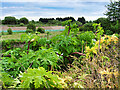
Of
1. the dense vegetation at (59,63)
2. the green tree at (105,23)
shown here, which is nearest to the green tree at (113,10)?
the green tree at (105,23)

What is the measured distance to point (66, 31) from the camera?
3.05 m

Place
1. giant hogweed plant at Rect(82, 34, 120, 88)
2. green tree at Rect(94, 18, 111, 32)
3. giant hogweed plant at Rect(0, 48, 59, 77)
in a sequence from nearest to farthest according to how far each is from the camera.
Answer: giant hogweed plant at Rect(82, 34, 120, 88)
giant hogweed plant at Rect(0, 48, 59, 77)
green tree at Rect(94, 18, 111, 32)

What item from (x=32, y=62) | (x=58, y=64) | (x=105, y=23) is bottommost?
(x=58, y=64)

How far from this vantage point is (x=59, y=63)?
2609 millimetres

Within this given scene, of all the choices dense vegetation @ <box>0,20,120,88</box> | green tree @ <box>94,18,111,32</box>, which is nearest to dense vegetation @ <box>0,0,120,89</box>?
dense vegetation @ <box>0,20,120,88</box>

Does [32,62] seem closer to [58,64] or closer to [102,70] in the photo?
[58,64]

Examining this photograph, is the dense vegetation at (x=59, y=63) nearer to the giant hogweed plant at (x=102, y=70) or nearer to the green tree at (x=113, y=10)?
the giant hogweed plant at (x=102, y=70)

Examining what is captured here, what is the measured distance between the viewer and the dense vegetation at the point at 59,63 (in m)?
1.40

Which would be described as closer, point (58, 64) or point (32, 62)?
point (32, 62)

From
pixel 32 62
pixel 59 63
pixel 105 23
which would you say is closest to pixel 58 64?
pixel 59 63

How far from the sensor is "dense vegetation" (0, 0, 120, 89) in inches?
55.0

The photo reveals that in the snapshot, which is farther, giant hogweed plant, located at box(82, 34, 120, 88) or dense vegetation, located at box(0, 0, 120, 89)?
giant hogweed plant, located at box(82, 34, 120, 88)

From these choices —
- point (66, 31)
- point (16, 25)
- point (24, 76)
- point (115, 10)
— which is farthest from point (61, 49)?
point (115, 10)

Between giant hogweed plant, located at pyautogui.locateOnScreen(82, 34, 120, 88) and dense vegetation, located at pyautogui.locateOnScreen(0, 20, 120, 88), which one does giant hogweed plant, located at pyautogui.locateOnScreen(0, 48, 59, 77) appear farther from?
giant hogweed plant, located at pyautogui.locateOnScreen(82, 34, 120, 88)
